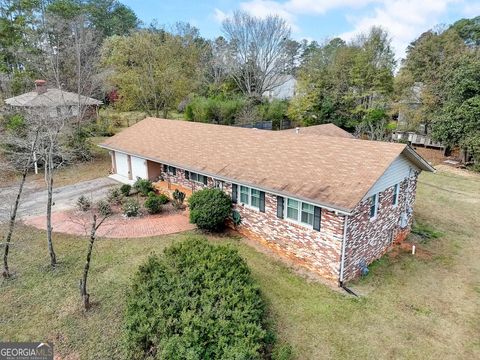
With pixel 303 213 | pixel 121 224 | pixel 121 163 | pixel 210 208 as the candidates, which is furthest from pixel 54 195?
pixel 303 213

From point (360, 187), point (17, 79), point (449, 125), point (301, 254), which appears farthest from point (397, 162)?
point (17, 79)

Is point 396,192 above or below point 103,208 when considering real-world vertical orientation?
Result: above

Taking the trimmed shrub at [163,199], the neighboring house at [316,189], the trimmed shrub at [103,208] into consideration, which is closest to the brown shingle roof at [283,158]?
the neighboring house at [316,189]

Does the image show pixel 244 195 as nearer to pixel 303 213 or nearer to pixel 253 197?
pixel 253 197

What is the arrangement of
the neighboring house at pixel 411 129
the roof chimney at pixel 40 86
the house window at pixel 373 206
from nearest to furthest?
the house window at pixel 373 206, the roof chimney at pixel 40 86, the neighboring house at pixel 411 129

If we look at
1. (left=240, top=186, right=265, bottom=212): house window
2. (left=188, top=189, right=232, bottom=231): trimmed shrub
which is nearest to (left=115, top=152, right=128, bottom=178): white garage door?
(left=188, top=189, right=232, bottom=231): trimmed shrub

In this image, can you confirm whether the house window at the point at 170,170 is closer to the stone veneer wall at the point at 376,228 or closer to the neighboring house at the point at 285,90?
the stone veneer wall at the point at 376,228

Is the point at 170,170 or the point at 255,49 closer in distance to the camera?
the point at 170,170
